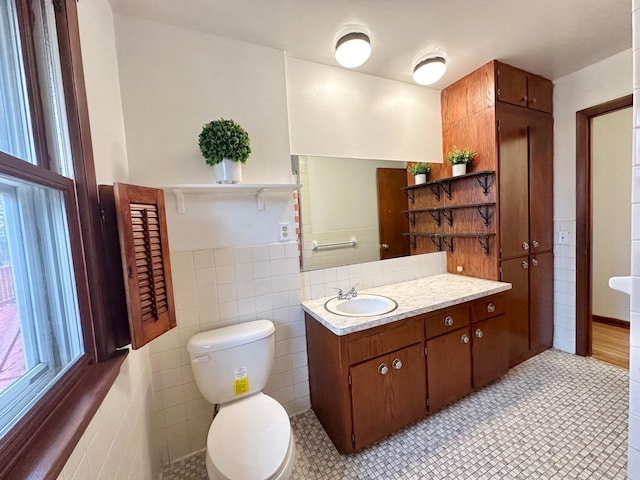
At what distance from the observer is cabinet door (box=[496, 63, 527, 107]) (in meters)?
2.02

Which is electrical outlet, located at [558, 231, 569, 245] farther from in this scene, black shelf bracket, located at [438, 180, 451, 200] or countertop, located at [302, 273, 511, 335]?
black shelf bracket, located at [438, 180, 451, 200]

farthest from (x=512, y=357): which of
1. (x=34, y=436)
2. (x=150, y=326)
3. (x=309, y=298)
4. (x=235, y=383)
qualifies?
(x=34, y=436)

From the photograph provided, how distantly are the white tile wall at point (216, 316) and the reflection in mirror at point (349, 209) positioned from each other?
273 millimetres

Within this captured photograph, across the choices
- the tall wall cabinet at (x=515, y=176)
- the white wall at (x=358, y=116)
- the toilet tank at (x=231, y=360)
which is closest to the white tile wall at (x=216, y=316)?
the toilet tank at (x=231, y=360)

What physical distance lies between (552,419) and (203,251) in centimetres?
235

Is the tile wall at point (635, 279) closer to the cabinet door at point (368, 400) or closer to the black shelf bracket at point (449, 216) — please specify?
the cabinet door at point (368, 400)

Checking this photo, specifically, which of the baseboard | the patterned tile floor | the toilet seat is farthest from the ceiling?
the baseboard

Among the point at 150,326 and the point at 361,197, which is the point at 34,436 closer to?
the point at 150,326

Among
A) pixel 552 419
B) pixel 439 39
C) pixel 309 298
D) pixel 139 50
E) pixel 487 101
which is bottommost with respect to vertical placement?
pixel 552 419

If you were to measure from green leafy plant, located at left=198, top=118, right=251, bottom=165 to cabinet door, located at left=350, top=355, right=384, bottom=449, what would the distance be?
1.31 metres

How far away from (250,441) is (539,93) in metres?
3.14

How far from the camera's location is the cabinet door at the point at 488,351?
185cm

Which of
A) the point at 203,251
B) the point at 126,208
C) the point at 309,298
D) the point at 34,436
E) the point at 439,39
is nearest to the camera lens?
the point at 34,436

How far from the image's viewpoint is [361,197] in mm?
2146
